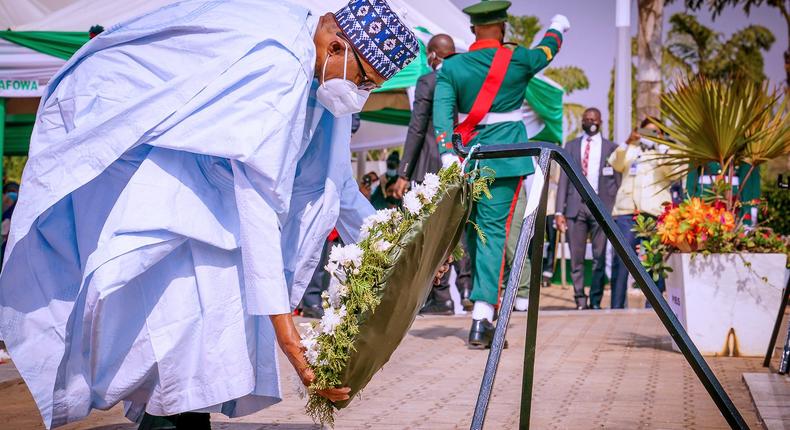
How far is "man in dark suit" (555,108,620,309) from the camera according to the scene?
12.0 m

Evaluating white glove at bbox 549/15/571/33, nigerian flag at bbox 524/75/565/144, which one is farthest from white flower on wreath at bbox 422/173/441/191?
nigerian flag at bbox 524/75/565/144

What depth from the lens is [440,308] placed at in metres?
11.3

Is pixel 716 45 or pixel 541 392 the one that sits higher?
pixel 716 45

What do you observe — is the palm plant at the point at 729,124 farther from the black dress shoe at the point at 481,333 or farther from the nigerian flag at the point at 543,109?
the nigerian flag at the point at 543,109

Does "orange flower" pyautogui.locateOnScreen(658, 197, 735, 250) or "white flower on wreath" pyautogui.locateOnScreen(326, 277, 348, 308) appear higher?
"orange flower" pyautogui.locateOnScreen(658, 197, 735, 250)

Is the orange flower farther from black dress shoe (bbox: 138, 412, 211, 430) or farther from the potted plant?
black dress shoe (bbox: 138, 412, 211, 430)

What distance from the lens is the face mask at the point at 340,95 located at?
3.25m

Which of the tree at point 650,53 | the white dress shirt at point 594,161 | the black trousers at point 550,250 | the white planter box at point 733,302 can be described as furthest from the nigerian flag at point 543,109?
the tree at point 650,53

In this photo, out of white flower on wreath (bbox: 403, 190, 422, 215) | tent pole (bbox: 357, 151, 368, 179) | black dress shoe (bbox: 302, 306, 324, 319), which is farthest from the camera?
tent pole (bbox: 357, 151, 368, 179)

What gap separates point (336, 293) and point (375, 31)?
2.89 ft

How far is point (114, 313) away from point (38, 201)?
1.39ft

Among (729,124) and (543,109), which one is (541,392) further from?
(543,109)

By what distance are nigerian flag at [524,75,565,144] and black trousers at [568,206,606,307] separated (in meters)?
1.62

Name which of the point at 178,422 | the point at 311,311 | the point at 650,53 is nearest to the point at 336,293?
the point at 178,422
